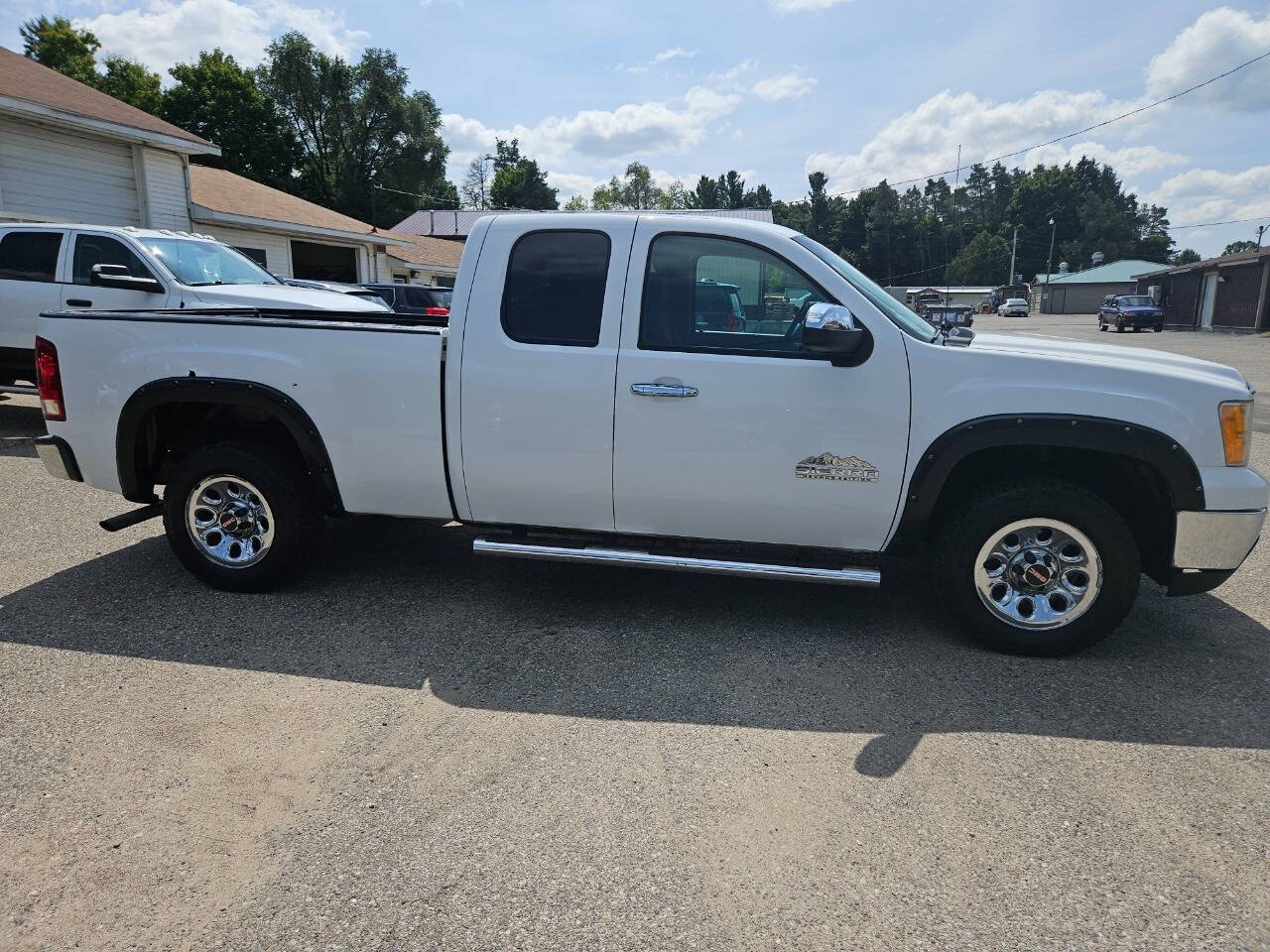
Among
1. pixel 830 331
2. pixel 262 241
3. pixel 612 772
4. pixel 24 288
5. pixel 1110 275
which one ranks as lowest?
Result: pixel 612 772

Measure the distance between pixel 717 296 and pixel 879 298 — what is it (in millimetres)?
847

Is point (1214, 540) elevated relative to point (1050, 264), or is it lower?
lower

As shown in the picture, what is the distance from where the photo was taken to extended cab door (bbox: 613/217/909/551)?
393 centimetres

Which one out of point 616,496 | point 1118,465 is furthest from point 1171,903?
point 616,496


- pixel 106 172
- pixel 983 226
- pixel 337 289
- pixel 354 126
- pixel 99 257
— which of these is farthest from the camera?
pixel 983 226

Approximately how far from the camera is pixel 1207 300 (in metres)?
42.1

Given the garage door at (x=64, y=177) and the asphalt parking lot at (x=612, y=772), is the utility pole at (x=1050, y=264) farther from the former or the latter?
the asphalt parking lot at (x=612, y=772)

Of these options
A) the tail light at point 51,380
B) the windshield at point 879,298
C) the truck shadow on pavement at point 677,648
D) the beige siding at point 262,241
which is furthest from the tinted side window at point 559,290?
the beige siding at point 262,241

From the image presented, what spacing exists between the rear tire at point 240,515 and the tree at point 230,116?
48.8 metres

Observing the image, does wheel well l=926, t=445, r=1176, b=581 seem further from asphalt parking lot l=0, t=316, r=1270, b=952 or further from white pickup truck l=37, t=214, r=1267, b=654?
asphalt parking lot l=0, t=316, r=1270, b=952

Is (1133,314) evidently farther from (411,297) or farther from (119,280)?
(119,280)

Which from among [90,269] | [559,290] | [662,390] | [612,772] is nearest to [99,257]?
[90,269]

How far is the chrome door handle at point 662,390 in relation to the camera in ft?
13.1

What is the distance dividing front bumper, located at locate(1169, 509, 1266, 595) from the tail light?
5.79 meters
